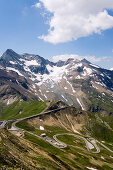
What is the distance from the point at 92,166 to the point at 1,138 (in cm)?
6732

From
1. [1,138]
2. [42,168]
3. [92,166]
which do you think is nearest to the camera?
[42,168]

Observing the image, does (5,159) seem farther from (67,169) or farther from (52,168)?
(67,169)

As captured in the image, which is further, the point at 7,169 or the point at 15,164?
the point at 15,164

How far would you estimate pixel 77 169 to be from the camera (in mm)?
90750

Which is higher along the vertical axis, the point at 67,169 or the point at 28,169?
the point at 28,169

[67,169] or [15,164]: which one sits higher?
[15,164]

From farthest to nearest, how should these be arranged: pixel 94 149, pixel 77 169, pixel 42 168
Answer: pixel 94 149, pixel 77 169, pixel 42 168

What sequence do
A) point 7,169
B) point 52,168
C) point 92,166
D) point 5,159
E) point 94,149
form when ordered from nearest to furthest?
point 7,169
point 5,159
point 52,168
point 92,166
point 94,149

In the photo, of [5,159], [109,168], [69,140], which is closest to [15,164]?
[5,159]

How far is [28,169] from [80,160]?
71.5m

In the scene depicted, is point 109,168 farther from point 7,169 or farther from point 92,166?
point 7,169

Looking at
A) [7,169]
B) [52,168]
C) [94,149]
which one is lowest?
[94,149]

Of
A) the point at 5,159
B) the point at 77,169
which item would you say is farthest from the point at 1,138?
the point at 77,169

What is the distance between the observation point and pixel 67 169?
266 feet
